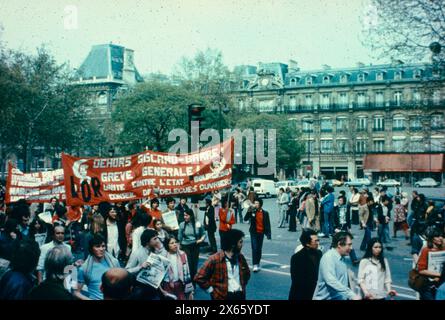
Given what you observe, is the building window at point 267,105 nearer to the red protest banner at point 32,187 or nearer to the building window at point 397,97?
the building window at point 397,97

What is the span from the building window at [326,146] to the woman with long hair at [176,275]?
209ft

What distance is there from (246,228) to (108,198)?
12365 millimetres

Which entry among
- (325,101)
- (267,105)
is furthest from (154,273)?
(267,105)

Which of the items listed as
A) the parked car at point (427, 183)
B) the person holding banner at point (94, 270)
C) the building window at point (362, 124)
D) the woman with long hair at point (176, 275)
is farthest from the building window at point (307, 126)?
the person holding banner at point (94, 270)

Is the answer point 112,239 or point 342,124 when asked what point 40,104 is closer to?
point 112,239

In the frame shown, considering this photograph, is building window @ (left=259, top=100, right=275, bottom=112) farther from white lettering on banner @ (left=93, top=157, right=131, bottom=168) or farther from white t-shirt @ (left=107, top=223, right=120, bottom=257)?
white t-shirt @ (left=107, top=223, right=120, bottom=257)

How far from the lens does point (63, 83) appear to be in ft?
131

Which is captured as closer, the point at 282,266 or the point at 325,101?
the point at 282,266

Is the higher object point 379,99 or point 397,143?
point 379,99

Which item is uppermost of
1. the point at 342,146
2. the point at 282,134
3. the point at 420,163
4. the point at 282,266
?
the point at 282,134

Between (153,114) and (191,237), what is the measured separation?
36.8 meters

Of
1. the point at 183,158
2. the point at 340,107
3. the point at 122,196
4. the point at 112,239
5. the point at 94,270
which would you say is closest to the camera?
the point at 94,270

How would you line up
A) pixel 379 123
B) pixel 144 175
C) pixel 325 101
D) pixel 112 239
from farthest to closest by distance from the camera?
pixel 325 101
pixel 379 123
pixel 144 175
pixel 112 239

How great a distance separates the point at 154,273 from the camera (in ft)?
21.4
